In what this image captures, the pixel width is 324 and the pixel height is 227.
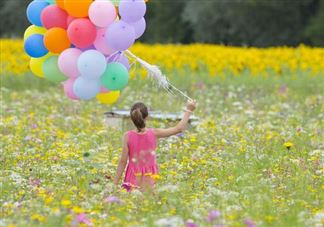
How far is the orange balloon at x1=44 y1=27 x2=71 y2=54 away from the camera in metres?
7.52

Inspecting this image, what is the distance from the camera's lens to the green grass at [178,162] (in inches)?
230

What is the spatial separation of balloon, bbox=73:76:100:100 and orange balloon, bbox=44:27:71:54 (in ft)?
0.97

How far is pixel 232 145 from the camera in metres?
9.52

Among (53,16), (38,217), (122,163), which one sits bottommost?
(38,217)

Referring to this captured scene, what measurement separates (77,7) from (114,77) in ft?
2.10

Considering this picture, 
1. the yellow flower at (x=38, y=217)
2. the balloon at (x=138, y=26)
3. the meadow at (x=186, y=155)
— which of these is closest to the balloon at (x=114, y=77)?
the balloon at (x=138, y=26)

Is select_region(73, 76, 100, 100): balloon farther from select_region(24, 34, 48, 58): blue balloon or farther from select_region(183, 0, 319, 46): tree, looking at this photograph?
select_region(183, 0, 319, 46): tree

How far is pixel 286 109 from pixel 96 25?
7.34 m

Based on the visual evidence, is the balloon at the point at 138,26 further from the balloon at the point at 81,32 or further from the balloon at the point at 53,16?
the balloon at the point at 53,16

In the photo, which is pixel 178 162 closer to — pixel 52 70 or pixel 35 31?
pixel 52 70

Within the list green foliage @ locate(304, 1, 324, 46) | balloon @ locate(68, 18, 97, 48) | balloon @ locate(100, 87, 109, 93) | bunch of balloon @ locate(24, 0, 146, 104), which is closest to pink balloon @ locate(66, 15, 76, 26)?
bunch of balloon @ locate(24, 0, 146, 104)

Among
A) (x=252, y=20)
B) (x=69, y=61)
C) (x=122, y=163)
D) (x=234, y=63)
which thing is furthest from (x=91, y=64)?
(x=252, y=20)

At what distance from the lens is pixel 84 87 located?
7566mm

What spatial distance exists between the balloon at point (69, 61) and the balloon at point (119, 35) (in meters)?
0.28
